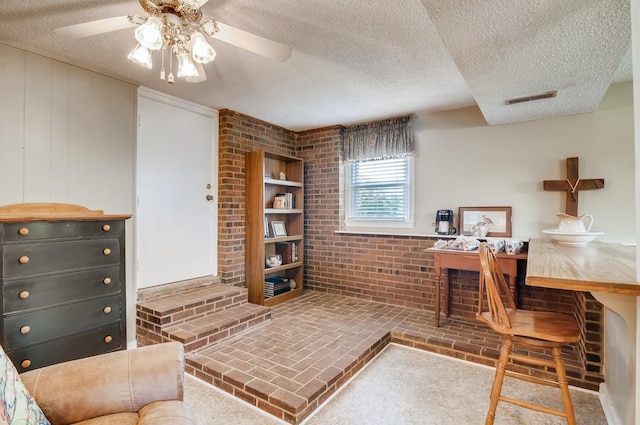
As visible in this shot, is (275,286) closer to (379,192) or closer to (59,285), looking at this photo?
(379,192)

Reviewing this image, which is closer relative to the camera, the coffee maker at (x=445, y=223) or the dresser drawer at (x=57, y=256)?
the dresser drawer at (x=57, y=256)

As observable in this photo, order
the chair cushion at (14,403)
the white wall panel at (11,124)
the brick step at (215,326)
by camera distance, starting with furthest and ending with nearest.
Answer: the brick step at (215,326) < the white wall panel at (11,124) < the chair cushion at (14,403)

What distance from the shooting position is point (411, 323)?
307 cm

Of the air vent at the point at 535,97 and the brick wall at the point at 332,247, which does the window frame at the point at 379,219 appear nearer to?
the brick wall at the point at 332,247

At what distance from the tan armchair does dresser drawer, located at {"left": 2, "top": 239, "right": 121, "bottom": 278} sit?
847mm

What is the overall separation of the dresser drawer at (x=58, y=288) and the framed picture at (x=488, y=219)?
3.24 meters

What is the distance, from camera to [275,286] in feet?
12.6

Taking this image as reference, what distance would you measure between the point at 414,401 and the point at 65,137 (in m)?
3.24

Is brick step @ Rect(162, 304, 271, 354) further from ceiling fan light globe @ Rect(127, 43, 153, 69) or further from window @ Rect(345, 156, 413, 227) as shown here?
ceiling fan light globe @ Rect(127, 43, 153, 69)

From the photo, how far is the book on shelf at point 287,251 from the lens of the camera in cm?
414

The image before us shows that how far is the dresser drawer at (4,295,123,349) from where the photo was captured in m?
1.71

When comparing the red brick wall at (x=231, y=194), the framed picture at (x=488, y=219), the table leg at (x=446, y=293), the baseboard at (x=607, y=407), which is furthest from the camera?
the red brick wall at (x=231, y=194)

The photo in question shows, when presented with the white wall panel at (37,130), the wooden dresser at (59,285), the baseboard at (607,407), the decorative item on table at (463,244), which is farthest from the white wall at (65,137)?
the baseboard at (607,407)

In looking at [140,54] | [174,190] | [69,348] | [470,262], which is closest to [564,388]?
[470,262]
